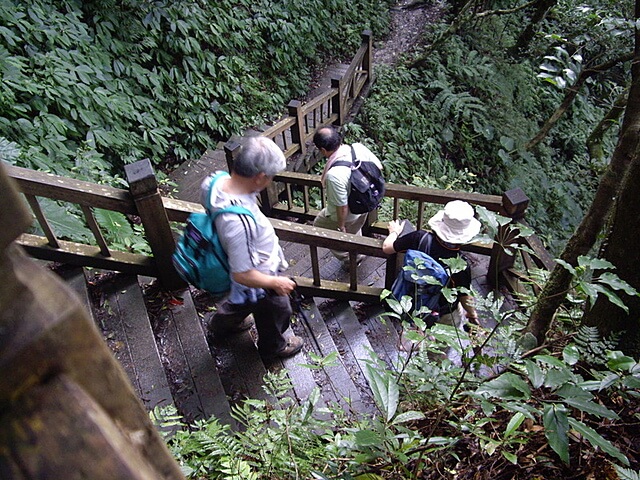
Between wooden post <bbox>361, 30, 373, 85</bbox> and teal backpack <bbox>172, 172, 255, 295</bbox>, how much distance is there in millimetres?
7764

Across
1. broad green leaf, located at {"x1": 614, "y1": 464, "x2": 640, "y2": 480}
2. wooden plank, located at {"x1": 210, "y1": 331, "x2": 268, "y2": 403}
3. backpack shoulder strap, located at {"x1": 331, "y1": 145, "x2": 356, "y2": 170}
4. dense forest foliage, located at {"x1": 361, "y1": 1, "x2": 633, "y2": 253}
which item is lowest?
dense forest foliage, located at {"x1": 361, "y1": 1, "x2": 633, "y2": 253}

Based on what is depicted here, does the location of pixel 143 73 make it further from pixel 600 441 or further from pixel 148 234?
pixel 600 441

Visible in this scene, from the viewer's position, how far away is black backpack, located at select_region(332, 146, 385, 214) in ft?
15.2

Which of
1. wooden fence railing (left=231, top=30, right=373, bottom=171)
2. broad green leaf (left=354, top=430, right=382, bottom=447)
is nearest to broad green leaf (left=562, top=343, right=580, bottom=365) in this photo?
broad green leaf (left=354, top=430, right=382, bottom=447)

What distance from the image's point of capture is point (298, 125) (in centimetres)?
727

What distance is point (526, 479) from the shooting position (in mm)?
1941

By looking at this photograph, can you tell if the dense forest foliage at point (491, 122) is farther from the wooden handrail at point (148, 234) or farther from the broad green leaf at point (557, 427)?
the broad green leaf at point (557, 427)

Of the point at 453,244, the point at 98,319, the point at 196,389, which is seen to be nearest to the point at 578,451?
the point at 453,244

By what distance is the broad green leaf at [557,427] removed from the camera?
1.42 metres

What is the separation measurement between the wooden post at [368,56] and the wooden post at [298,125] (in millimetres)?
3289

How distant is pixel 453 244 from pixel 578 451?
5.72 ft

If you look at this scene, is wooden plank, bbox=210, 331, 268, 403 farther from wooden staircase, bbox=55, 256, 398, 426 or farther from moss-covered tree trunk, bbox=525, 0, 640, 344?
moss-covered tree trunk, bbox=525, 0, 640, 344

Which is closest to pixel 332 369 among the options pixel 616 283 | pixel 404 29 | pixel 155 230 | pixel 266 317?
pixel 266 317

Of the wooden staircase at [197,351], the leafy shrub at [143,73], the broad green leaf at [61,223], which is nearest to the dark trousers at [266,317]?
the wooden staircase at [197,351]
